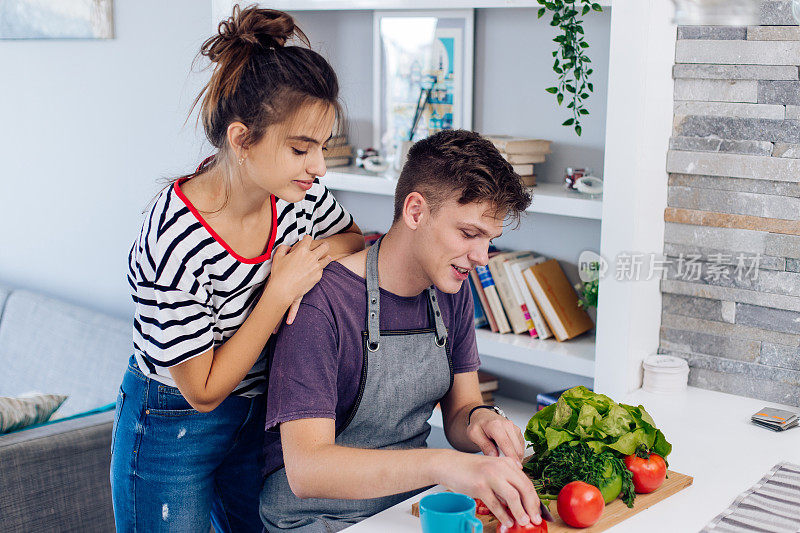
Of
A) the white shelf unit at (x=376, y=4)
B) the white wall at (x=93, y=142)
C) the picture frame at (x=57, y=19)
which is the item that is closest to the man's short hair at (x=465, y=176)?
the white shelf unit at (x=376, y=4)

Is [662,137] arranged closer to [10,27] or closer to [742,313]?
[742,313]

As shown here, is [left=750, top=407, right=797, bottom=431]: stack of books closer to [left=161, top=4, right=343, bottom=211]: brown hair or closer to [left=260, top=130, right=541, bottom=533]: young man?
[left=260, top=130, right=541, bottom=533]: young man

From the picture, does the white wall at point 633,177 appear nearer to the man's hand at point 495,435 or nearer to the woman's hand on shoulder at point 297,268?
the man's hand at point 495,435

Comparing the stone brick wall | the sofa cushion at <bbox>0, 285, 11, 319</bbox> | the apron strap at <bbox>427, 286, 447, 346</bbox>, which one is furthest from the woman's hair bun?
the sofa cushion at <bbox>0, 285, 11, 319</bbox>

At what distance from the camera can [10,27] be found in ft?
11.9

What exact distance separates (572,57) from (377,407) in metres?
1.10

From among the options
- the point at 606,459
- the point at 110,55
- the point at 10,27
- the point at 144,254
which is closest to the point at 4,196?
the point at 10,27

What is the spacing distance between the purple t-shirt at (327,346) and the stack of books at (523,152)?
2.53ft

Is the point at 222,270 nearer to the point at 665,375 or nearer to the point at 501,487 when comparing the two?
the point at 501,487

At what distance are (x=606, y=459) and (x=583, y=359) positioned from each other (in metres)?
0.84

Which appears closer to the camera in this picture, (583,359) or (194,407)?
(194,407)

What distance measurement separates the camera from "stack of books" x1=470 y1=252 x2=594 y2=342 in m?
2.43

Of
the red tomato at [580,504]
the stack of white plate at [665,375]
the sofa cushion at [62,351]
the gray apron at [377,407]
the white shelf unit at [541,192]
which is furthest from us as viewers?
the sofa cushion at [62,351]

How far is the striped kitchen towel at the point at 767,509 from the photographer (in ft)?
4.57
